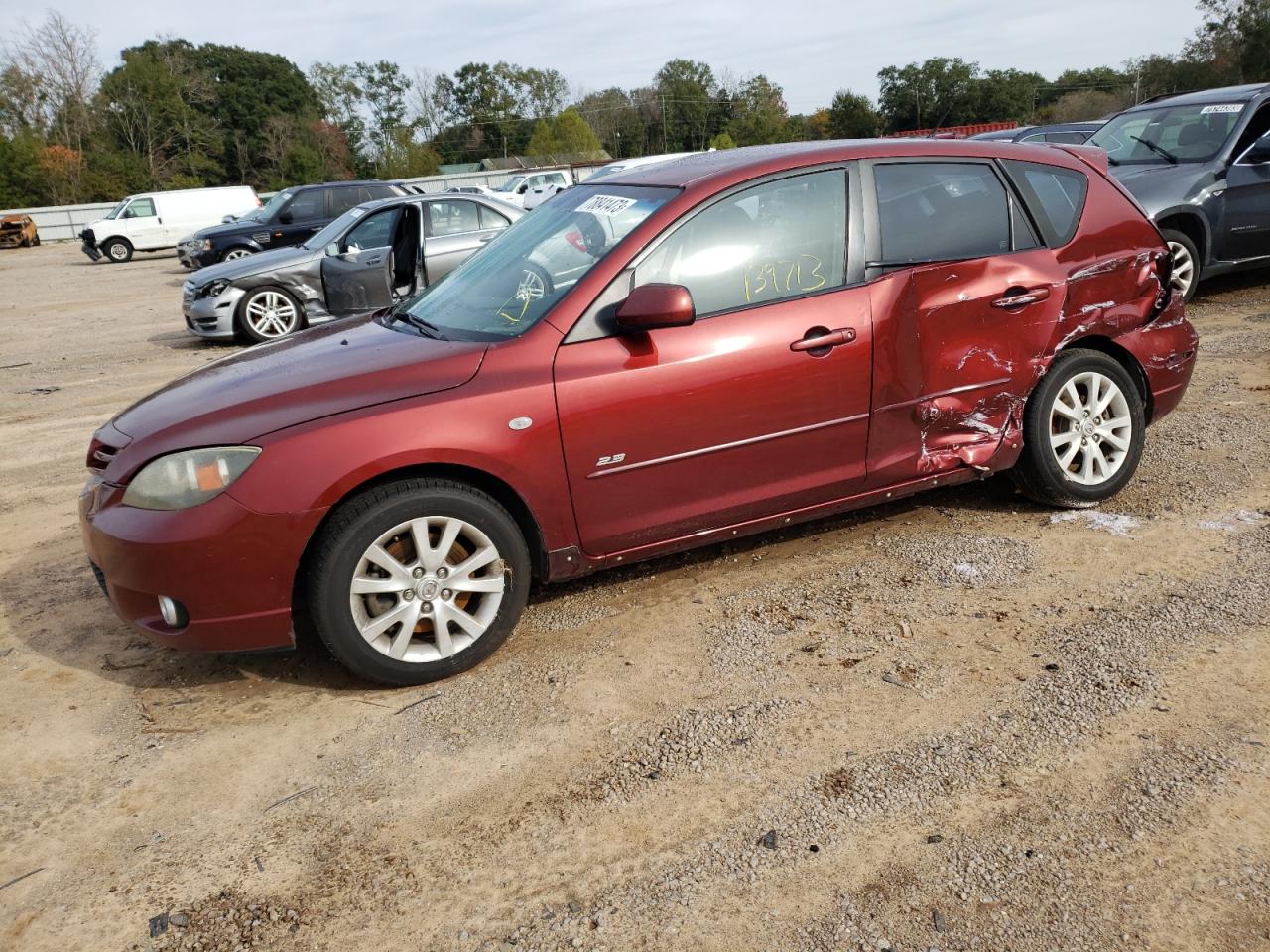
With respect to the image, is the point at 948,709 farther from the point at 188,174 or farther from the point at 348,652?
the point at 188,174

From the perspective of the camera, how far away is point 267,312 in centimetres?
1157

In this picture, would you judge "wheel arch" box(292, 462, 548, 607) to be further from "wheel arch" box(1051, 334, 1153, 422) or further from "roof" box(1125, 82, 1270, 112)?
"roof" box(1125, 82, 1270, 112)

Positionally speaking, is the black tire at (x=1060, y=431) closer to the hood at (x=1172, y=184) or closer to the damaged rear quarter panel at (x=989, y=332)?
the damaged rear quarter panel at (x=989, y=332)

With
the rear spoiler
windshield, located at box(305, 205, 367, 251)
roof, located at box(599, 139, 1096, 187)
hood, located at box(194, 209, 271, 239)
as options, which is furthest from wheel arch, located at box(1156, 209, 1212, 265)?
hood, located at box(194, 209, 271, 239)

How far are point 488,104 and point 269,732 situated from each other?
99.8m

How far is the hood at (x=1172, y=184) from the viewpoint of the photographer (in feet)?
29.3

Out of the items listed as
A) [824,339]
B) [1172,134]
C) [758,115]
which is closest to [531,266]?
[824,339]

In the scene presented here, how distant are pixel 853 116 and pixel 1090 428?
7863 centimetres

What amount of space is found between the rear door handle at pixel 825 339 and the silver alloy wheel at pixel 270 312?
902 cm

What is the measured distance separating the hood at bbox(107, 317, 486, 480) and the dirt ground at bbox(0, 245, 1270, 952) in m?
0.97

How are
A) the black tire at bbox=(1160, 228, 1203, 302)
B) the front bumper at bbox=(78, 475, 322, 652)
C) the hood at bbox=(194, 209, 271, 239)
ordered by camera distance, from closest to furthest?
1. the front bumper at bbox=(78, 475, 322, 652)
2. the black tire at bbox=(1160, 228, 1203, 302)
3. the hood at bbox=(194, 209, 271, 239)

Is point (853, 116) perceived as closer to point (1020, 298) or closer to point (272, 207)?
point (272, 207)

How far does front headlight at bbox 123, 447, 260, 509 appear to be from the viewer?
11.0 ft

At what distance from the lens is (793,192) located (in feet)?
13.5
